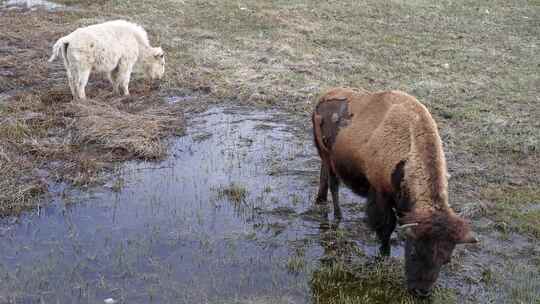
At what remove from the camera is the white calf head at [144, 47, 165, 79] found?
11750 mm

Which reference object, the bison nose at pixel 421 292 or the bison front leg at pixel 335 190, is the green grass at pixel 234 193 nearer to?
the bison front leg at pixel 335 190

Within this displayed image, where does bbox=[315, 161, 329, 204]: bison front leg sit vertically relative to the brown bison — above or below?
below

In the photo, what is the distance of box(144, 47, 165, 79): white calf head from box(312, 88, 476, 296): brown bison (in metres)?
5.92

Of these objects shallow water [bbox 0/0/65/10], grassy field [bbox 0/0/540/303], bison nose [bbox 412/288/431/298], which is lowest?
shallow water [bbox 0/0/65/10]

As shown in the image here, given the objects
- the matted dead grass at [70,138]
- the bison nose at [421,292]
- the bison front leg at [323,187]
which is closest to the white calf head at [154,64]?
the matted dead grass at [70,138]

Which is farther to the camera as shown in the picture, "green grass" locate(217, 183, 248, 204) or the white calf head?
the white calf head

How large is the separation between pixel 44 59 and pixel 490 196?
10.1 m

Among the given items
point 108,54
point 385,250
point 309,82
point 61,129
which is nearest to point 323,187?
point 385,250

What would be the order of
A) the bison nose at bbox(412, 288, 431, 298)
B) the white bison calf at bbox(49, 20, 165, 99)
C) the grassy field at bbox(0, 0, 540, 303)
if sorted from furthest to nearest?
the white bison calf at bbox(49, 20, 165, 99), the grassy field at bbox(0, 0, 540, 303), the bison nose at bbox(412, 288, 431, 298)

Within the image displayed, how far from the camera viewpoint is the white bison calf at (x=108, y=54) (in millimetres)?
10203

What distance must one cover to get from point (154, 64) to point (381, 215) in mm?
7398

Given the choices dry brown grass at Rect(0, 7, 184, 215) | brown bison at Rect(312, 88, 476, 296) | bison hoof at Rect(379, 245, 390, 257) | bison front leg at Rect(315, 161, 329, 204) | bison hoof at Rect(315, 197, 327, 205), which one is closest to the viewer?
brown bison at Rect(312, 88, 476, 296)

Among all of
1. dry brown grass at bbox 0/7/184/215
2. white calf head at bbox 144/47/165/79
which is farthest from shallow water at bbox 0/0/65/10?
white calf head at bbox 144/47/165/79

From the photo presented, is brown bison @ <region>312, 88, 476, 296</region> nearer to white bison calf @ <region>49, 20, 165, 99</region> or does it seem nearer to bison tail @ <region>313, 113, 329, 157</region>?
bison tail @ <region>313, 113, 329, 157</region>
